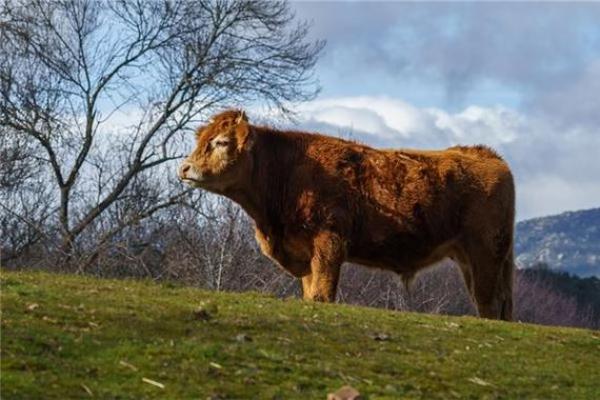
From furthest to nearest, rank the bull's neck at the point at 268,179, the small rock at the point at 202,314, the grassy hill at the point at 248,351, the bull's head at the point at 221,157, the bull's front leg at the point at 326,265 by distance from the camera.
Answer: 1. the bull's head at the point at 221,157
2. the bull's neck at the point at 268,179
3. the bull's front leg at the point at 326,265
4. the small rock at the point at 202,314
5. the grassy hill at the point at 248,351

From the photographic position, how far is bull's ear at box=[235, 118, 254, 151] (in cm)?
1873

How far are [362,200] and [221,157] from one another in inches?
76.3

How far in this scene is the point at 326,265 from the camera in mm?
17844

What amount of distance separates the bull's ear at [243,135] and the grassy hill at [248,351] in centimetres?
352

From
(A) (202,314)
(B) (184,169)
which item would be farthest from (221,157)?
(A) (202,314)

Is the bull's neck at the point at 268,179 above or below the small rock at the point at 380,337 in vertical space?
above

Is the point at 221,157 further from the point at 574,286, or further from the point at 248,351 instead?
the point at 574,286

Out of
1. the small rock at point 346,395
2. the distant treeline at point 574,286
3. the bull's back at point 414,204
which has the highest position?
the distant treeline at point 574,286

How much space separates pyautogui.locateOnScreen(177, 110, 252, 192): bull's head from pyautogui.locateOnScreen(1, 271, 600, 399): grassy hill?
3.36 meters

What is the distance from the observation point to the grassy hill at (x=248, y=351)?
11.4 meters

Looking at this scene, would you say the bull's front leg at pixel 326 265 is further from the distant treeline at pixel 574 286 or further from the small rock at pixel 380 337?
the distant treeline at pixel 574 286

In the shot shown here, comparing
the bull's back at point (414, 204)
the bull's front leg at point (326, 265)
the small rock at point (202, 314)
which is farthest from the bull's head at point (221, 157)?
the small rock at point (202, 314)

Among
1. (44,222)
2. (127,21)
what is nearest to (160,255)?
(44,222)

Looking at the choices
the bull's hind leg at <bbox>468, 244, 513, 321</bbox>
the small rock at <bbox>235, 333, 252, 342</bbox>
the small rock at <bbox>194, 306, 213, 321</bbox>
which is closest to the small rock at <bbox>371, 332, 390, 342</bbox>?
the small rock at <bbox>235, 333, 252, 342</bbox>
